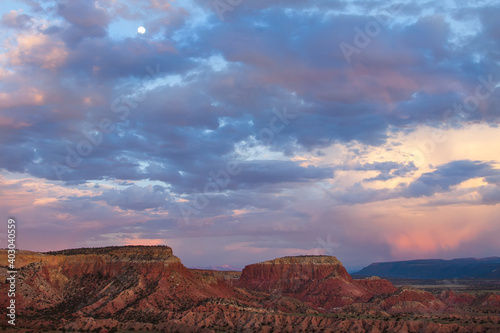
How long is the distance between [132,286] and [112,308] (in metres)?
11.4

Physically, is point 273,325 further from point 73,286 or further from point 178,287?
point 73,286

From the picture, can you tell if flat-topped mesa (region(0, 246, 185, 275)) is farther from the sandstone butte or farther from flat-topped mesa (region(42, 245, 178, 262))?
the sandstone butte

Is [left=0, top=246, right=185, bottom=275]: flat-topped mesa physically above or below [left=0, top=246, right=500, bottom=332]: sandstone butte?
above

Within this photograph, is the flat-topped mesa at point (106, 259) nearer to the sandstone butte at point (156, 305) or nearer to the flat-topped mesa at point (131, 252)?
the flat-topped mesa at point (131, 252)

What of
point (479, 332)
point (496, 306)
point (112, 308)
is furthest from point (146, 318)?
point (496, 306)

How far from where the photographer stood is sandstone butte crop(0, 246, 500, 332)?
111250 millimetres

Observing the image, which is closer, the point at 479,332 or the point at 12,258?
the point at 479,332

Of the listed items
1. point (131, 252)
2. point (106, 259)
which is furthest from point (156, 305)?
point (131, 252)

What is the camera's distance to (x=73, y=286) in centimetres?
13425

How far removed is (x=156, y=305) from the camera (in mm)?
127250

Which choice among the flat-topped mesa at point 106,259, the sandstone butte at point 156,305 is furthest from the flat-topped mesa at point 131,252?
the sandstone butte at point 156,305

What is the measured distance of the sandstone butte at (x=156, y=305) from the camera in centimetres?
11125

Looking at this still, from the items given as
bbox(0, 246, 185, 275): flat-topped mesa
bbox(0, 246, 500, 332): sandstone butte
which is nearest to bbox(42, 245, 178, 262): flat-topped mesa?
bbox(0, 246, 185, 275): flat-topped mesa

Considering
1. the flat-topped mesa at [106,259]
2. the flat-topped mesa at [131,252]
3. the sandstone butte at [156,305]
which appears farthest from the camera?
the flat-topped mesa at [131,252]
